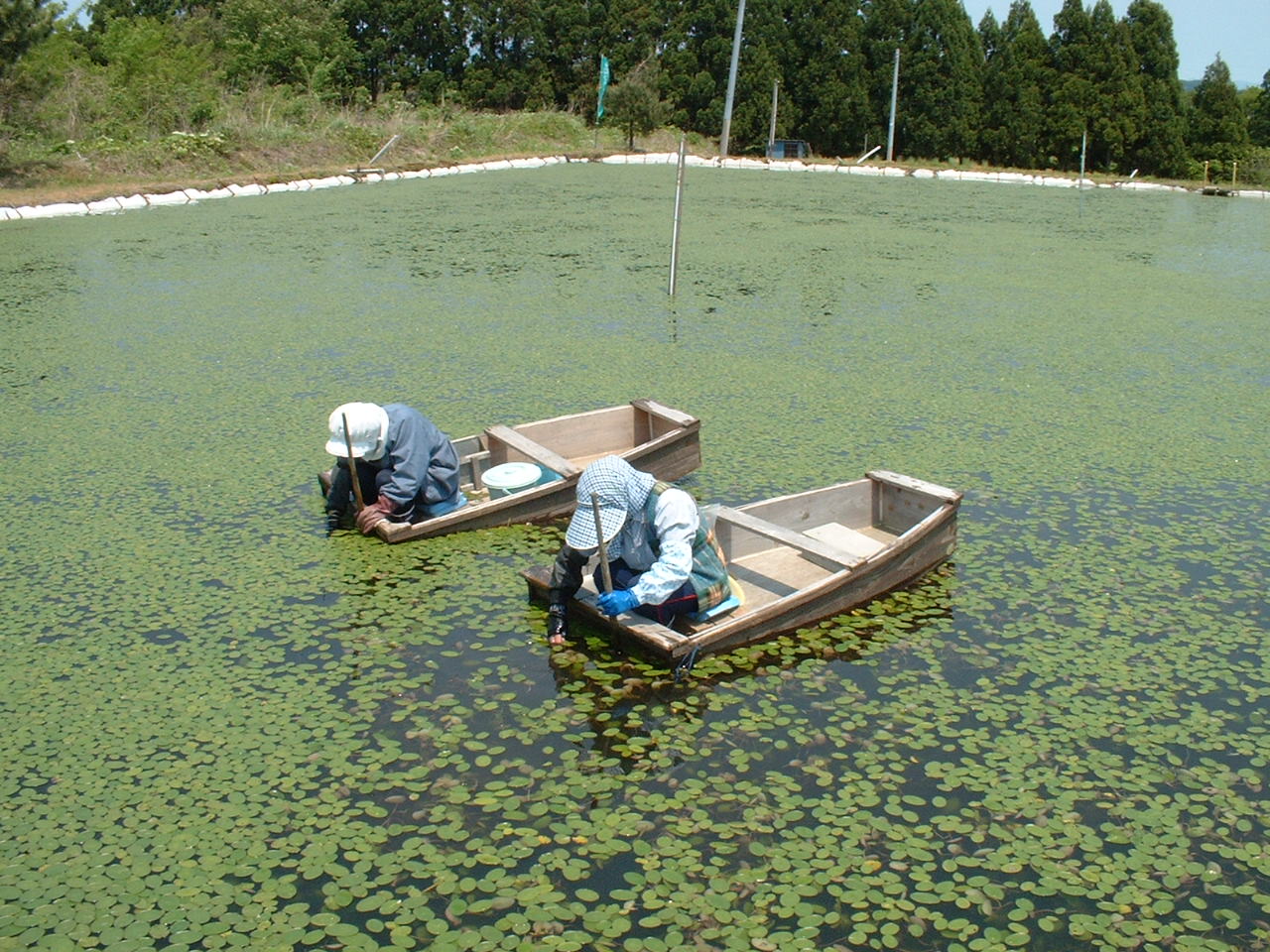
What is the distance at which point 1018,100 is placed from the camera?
93.8 feet

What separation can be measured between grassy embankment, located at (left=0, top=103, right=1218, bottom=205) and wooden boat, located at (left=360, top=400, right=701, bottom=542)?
11.7 meters

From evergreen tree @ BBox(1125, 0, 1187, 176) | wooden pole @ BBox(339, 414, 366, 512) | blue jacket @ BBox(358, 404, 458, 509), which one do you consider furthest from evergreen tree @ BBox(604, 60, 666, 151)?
wooden pole @ BBox(339, 414, 366, 512)

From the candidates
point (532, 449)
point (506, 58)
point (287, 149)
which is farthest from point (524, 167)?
point (532, 449)

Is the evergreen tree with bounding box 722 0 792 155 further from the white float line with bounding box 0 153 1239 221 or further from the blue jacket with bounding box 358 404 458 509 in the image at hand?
the blue jacket with bounding box 358 404 458 509

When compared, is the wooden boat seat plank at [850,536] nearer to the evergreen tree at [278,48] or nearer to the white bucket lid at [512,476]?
the white bucket lid at [512,476]

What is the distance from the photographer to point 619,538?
3.76m

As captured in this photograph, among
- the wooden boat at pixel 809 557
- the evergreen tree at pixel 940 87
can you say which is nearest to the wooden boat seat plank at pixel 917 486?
the wooden boat at pixel 809 557

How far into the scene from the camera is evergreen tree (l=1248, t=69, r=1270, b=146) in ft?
98.3

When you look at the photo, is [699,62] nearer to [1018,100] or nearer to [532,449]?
[1018,100]

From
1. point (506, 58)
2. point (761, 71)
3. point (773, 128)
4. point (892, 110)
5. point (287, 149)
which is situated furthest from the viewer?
point (506, 58)

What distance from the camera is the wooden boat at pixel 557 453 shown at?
475cm

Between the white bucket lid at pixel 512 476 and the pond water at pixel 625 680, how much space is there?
0.76ft

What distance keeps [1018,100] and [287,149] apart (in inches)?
694

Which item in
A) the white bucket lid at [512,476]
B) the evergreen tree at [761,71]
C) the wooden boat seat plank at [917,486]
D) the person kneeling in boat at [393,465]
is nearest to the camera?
the wooden boat seat plank at [917,486]
